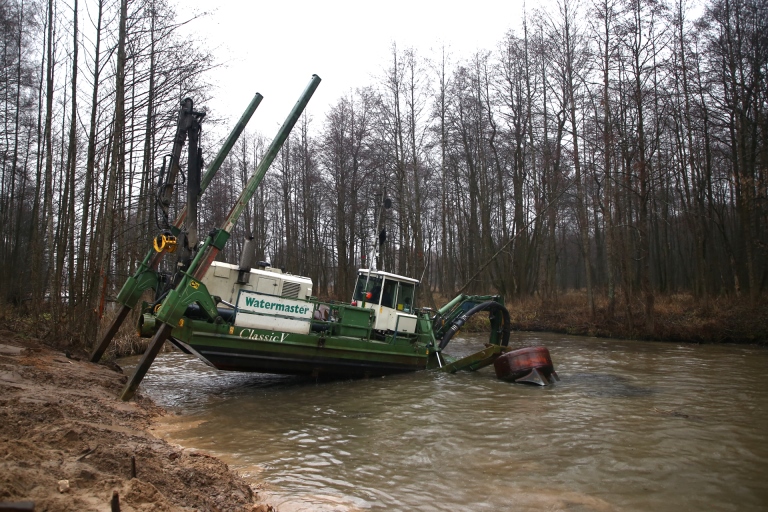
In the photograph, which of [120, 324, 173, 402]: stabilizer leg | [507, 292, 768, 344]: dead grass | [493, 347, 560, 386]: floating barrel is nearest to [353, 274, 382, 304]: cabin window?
[493, 347, 560, 386]: floating barrel

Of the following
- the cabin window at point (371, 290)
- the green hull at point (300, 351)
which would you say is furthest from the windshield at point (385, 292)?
the green hull at point (300, 351)

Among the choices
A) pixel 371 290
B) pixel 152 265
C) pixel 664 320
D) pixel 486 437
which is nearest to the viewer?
pixel 486 437

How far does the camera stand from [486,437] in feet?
24.8

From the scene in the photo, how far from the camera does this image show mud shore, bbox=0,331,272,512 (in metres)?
3.47

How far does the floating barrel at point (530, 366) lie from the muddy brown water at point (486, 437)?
13.8 inches

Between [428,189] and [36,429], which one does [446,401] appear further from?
[428,189]

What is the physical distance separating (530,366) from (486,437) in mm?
4804

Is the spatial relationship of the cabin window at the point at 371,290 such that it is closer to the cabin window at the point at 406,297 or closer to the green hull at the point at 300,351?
the cabin window at the point at 406,297

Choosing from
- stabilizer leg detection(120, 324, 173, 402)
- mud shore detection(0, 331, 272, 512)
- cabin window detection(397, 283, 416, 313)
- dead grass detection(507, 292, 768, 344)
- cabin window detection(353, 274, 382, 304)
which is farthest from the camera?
dead grass detection(507, 292, 768, 344)

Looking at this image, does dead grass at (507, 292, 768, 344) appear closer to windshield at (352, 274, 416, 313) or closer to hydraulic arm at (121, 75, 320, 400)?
windshield at (352, 274, 416, 313)

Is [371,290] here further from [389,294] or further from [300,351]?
[300,351]

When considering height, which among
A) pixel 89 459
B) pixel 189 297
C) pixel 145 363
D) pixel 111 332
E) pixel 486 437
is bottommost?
pixel 486 437

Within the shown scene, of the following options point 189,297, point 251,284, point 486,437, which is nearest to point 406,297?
point 251,284

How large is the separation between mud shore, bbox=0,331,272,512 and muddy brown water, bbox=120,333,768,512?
2.14 ft
